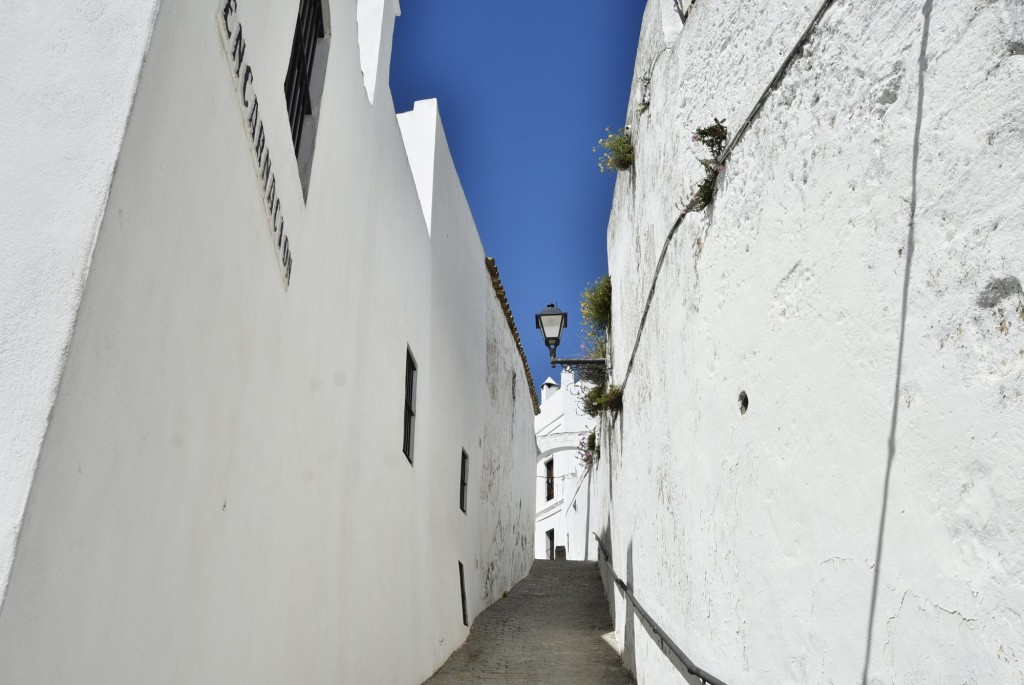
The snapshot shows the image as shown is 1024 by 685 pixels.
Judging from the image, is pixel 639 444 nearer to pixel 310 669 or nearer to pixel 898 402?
pixel 310 669

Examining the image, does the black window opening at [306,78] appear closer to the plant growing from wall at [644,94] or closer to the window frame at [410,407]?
the plant growing from wall at [644,94]

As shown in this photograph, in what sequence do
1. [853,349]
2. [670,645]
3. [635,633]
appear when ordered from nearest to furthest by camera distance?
[853,349]
[670,645]
[635,633]

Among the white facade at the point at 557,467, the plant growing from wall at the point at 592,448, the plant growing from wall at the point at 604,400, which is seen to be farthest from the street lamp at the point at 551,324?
the white facade at the point at 557,467

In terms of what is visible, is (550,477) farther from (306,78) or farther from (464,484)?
(306,78)

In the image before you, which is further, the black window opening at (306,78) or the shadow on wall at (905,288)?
the black window opening at (306,78)

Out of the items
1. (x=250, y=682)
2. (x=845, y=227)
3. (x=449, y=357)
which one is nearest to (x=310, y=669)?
(x=250, y=682)

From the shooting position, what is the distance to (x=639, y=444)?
6391mm

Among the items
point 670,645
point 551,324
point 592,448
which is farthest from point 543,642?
point 592,448

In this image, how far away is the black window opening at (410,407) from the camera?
701cm

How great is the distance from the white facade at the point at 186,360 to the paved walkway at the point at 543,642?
0.96 m

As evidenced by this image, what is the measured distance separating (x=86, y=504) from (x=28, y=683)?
1.40 feet

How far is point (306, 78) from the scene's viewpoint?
454cm

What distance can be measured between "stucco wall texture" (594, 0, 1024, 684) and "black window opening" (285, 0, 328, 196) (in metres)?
1.98

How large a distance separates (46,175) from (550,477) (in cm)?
2533
